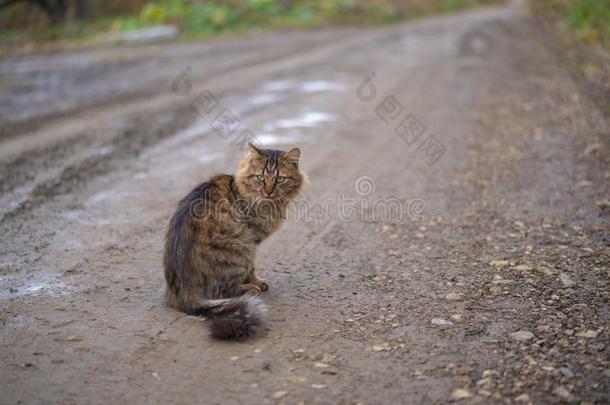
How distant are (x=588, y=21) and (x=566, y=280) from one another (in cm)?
1357

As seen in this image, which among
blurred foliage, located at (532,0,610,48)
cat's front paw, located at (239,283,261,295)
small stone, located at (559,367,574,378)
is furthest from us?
blurred foliage, located at (532,0,610,48)

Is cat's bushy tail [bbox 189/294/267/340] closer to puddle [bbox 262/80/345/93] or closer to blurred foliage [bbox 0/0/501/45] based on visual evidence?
puddle [bbox 262/80/345/93]

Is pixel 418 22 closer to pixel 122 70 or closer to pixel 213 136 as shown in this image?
pixel 122 70

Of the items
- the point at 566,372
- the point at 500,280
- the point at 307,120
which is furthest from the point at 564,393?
the point at 307,120

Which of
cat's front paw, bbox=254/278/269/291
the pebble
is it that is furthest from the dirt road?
cat's front paw, bbox=254/278/269/291

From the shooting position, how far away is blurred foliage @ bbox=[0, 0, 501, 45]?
22.3 meters

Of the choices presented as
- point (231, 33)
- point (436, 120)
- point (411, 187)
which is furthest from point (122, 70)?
point (411, 187)

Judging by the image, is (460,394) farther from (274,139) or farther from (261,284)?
(274,139)

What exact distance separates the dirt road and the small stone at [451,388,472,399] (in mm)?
16

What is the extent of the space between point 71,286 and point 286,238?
2128 millimetres

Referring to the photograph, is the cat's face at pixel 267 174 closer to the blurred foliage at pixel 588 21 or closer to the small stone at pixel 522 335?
the small stone at pixel 522 335

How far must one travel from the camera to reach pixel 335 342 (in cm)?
429

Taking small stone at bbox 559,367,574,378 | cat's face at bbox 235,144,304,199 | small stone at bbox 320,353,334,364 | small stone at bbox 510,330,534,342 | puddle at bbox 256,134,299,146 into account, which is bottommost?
small stone at bbox 559,367,574,378

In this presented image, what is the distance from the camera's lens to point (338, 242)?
20.2 feet
